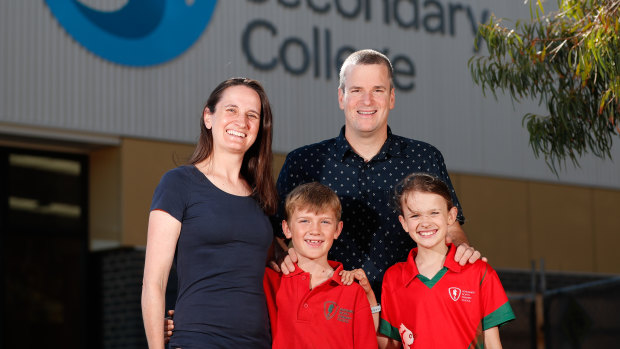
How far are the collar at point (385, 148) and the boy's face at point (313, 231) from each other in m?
0.57

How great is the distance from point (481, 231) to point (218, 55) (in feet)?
19.2

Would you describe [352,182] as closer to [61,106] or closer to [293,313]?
[293,313]

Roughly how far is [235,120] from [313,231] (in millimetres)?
706

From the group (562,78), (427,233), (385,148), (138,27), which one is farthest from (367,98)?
(138,27)

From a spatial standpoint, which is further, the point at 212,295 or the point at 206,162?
the point at 206,162

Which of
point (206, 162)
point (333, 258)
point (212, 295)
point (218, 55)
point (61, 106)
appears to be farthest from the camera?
point (218, 55)

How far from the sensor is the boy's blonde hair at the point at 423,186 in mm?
4594

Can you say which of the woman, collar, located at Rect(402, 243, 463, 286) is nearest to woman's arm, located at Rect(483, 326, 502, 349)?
collar, located at Rect(402, 243, 463, 286)

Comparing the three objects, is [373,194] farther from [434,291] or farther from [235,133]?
[235,133]

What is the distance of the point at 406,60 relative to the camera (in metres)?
15.8

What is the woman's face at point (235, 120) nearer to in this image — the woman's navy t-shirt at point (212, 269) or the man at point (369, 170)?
the woman's navy t-shirt at point (212, 269)

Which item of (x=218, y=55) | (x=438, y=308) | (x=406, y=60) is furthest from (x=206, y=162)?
(x=406, y=60)

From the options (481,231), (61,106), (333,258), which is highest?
(61,106)

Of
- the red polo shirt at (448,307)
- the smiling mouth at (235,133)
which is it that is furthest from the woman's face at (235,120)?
the red polo shirt at (448,307)
